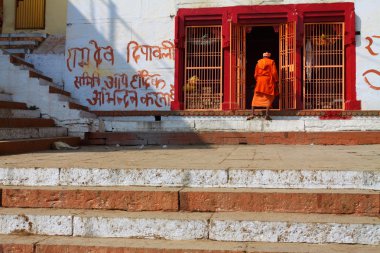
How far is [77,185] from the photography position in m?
4.67

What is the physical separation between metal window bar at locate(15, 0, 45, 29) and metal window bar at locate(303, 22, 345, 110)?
282 inches

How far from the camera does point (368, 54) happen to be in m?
10.3

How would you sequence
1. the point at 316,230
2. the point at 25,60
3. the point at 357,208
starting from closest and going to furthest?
the point at 316,230 → the point at 357,208 → the point at 25,60

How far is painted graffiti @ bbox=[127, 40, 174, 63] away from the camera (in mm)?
10969

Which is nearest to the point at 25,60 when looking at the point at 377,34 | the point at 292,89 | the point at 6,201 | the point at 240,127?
the point at 240,127

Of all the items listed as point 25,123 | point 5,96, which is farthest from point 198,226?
point 5,96

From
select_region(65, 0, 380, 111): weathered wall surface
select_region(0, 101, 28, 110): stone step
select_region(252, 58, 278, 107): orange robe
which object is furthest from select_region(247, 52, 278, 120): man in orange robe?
select_region(0, 101, 28, 110): stone step

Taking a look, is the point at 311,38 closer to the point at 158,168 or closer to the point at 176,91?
the point at 176,91

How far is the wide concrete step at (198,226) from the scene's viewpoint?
3.65 meters

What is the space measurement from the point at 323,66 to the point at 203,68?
2877mm

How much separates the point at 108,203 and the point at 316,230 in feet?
6.28

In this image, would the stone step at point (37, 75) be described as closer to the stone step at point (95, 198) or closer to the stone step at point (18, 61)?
the stone step at point (18, 61)

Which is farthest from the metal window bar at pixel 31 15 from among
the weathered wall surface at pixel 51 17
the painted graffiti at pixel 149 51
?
the painted graffiti at pixel 149 51

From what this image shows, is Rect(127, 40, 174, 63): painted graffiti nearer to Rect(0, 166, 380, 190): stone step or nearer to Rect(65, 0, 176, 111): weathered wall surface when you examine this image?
Rect(65, 0, 176, 111): weathered wall surface
